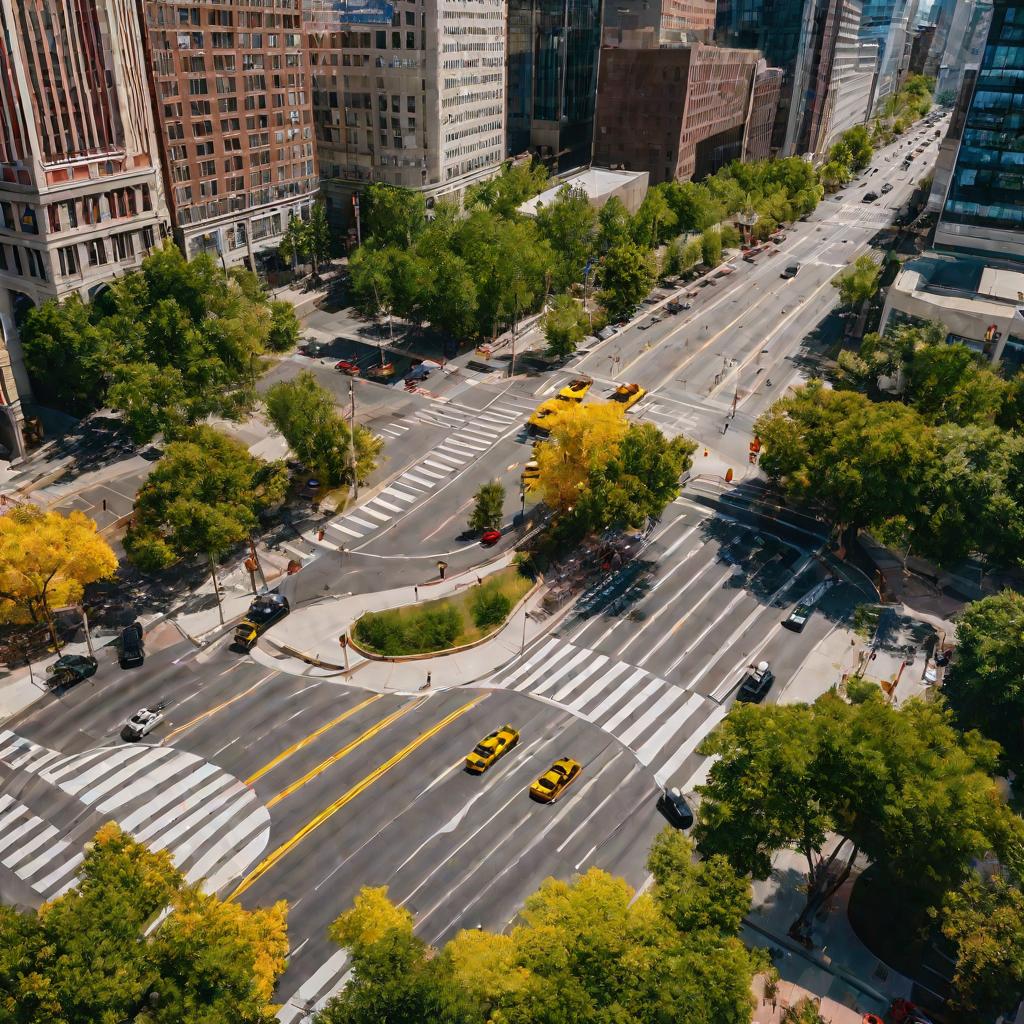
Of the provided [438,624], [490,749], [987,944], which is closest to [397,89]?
[438,624]

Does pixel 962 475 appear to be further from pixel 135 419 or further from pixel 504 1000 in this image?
pixel 135 419

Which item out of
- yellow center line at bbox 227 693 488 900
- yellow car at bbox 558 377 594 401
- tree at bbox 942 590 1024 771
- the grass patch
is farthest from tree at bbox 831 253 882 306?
yellow center line at bbox 227 693 488 900

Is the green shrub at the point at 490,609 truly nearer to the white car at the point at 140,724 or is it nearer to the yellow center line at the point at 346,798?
the yellow center line at the point at 346,798

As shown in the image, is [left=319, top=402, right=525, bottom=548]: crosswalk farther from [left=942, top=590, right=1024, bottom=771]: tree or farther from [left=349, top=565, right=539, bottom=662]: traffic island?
[left=942, top=590, right=1024, bottom=771]: tree

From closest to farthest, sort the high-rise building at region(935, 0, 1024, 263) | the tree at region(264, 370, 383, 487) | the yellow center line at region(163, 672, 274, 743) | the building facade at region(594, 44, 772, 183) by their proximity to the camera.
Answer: the yellow center line at region(163, 672, 274, 743) → the tree at region(264, 370, 383, 487) → the high-rise building at region(935, 0, 1024, 263) → the building facade at region(594, 44, 772, 183)

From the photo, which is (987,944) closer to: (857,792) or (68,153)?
(857,792)
